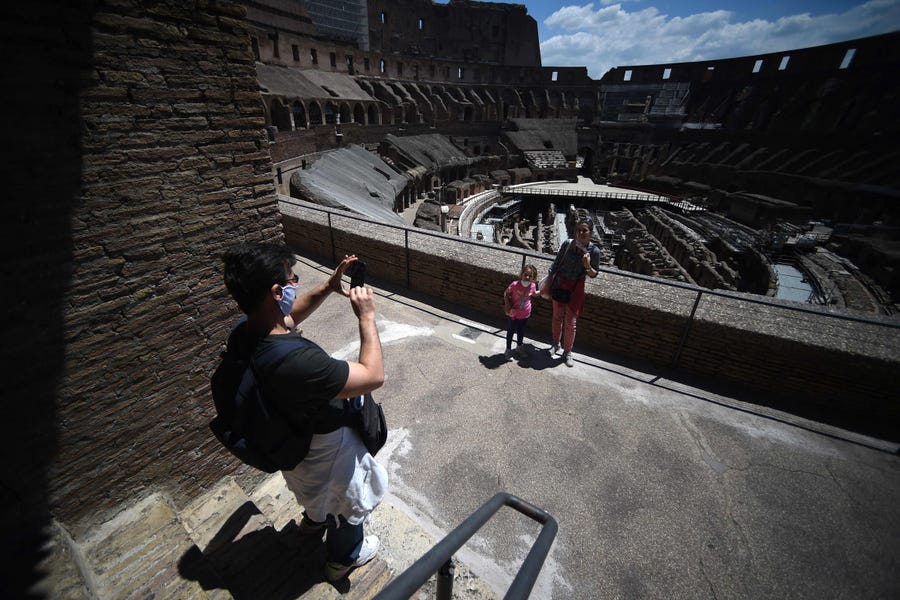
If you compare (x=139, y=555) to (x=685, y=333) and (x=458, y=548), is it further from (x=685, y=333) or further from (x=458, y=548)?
(x=685, y=333)

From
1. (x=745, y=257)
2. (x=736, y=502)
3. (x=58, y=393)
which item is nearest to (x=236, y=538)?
(x=58, y=393)

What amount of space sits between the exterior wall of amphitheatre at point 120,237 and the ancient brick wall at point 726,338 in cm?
362

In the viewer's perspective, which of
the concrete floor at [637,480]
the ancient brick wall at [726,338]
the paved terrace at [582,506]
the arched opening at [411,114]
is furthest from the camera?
the arched opening at [411,114]

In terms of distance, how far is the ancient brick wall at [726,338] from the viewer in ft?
13.7

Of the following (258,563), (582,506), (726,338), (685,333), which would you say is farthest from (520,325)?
(258,563)

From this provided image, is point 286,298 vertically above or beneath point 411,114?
beneath

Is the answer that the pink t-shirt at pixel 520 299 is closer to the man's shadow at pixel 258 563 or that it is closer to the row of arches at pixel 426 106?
the man's shadow at pixel 258 563

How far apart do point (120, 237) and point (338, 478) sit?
7.58ft

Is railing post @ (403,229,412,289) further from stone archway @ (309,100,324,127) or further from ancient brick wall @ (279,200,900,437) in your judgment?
stone archway @ (309,100,324,127)

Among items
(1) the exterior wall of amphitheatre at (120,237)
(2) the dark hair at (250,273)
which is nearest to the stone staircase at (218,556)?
(1) the exterior wall of amphitheatre at (120,237)

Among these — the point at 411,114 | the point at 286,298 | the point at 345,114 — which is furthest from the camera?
the point at 411,114

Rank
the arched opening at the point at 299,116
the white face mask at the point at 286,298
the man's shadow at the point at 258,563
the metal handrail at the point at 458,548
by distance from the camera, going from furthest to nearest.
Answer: the arched opening at the point at 299,116 < the man's shadow at the point at 258,563 < the white face mask at the point at 286,298 < the metal handrail at the point at 458,548

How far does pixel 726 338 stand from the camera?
4594 millimetres

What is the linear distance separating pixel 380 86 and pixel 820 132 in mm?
37281
